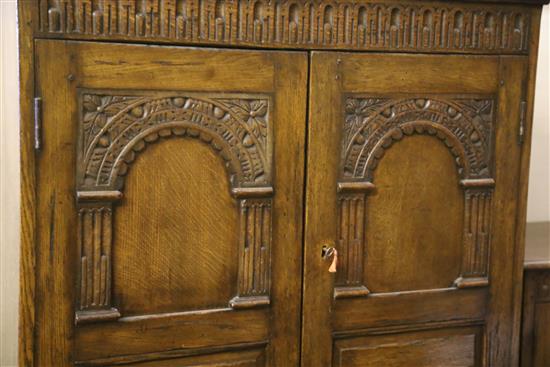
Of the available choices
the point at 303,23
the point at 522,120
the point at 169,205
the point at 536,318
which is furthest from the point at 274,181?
the point at 536,318

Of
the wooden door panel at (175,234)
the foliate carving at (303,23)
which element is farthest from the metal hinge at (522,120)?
the wooden door panel at (175,234)

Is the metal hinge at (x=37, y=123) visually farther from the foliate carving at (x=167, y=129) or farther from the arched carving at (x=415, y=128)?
the arched carving at (x=415, y=128)

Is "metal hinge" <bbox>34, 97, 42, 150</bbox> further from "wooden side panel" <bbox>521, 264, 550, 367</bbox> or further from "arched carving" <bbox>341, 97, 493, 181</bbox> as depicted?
"wooden side panel" <bbox>521, 264, 550, 367</bbox>

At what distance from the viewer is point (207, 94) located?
1.43 m

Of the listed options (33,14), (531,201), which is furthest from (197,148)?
(531,201)

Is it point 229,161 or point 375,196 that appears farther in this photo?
point 375,196

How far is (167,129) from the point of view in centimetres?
141

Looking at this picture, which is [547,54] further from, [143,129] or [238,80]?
[143,129]

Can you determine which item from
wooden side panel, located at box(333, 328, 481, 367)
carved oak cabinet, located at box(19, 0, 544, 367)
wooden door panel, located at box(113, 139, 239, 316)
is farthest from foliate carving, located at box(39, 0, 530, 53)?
wooden side panel, located at box(333, 328, 481, 367)

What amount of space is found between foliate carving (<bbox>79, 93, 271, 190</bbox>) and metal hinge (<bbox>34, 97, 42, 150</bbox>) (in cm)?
8

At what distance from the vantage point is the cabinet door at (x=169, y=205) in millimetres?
1341

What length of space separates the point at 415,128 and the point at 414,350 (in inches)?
21.2

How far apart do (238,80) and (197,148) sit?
167 millimetres

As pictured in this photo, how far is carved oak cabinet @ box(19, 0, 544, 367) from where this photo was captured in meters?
1.34
